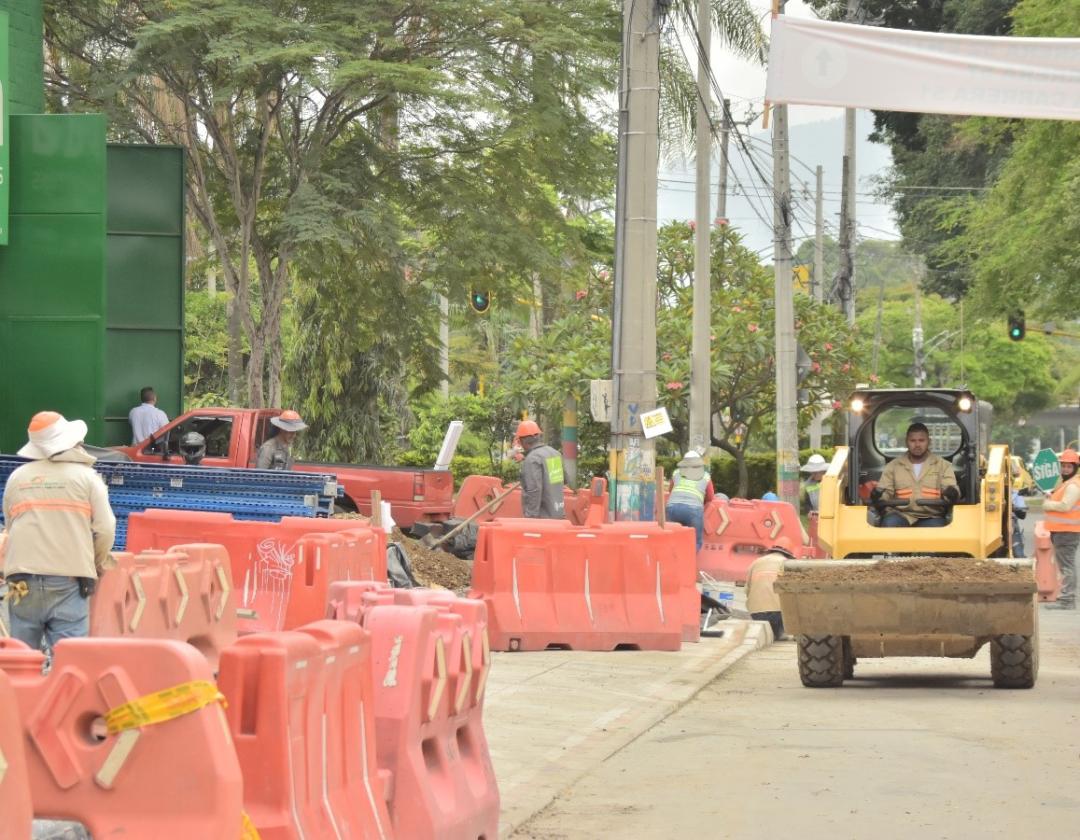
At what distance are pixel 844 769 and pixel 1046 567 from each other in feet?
44.9

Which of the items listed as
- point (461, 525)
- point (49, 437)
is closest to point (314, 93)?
point (461, 525)

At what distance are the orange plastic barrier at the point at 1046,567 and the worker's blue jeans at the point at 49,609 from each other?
14762mm

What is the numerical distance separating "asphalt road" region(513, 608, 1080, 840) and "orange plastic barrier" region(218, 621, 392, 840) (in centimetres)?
206

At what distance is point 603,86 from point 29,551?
1751 cm

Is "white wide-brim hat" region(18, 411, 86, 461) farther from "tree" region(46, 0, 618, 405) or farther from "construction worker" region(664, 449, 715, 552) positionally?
"tree" region(46, 0, 618, 405)

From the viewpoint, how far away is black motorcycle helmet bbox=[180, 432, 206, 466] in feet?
70.7

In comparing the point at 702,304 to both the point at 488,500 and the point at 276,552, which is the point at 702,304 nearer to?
the point at 488,500

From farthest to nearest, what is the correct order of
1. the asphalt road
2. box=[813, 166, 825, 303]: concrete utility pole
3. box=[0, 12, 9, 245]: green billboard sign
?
box=[813, 166, 825, 303]: concrete utility pole → box=[0, 12, 9, 245]: green billboard sign → the asphalt road

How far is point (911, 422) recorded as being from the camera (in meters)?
15.7

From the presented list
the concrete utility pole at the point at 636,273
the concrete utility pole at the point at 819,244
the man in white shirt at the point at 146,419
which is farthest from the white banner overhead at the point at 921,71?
the concrete utility pole at the point at 819,244

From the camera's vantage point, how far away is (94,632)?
1118cm

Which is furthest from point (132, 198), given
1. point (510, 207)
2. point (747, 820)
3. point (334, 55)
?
point (747, 820)

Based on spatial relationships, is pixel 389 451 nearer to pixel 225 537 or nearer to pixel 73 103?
pixel 73 103

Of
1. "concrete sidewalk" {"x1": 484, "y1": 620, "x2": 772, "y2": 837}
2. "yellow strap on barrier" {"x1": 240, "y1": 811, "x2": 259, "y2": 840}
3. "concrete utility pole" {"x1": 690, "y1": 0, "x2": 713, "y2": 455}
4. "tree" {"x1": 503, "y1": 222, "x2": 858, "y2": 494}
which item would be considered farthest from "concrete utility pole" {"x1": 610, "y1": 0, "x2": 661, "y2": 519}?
"tree" {"x1": 503, "y1": 222, "x2": 858, "y2": 494}
